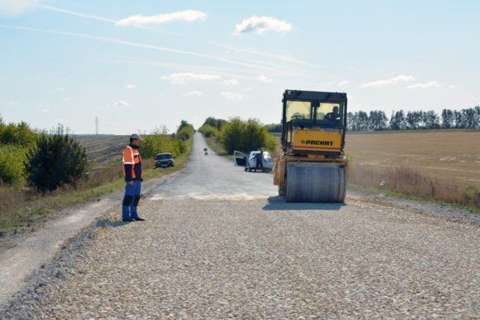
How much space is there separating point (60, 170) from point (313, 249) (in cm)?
2293

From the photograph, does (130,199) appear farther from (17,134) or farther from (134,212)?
(17,134)

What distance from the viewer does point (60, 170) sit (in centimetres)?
3086

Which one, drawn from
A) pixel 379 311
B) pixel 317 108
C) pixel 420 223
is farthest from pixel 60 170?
pixel 379 311

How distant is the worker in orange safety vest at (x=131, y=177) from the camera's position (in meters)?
14.4

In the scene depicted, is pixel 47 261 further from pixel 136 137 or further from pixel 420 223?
pixel 420 223

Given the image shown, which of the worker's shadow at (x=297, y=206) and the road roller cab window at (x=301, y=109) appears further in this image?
the road roller cab window at (x=301, y=109)

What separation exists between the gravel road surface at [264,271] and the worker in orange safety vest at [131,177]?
0.56m

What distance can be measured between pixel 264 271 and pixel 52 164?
24.1 metres

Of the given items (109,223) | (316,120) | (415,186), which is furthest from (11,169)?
(109,223)

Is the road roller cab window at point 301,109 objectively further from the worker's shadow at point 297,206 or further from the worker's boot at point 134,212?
the worker's boot at point 134,212

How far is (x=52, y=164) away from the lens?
3075 centimetres

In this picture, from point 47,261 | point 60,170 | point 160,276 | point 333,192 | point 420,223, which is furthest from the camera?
point 60,170

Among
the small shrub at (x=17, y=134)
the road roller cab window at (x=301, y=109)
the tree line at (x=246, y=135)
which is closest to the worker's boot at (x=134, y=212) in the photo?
the road roller cab window at (x=301, y=109)

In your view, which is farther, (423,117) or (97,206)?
(423,117)
